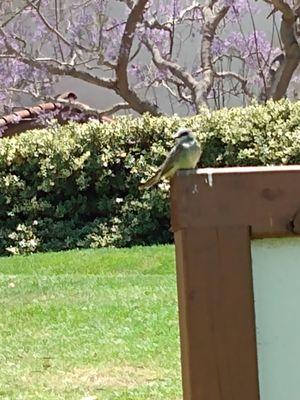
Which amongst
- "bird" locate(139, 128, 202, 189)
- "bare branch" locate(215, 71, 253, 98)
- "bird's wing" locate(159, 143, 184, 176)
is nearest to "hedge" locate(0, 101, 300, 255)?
"bare branch" locate(215, 71, 253, 98)

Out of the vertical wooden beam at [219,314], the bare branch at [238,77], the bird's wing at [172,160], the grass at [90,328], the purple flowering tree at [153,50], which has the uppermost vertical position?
the purple flowering tree at [153,50]

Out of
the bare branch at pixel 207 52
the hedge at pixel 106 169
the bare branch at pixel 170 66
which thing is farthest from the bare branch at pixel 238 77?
the hedge at pixel 106 169

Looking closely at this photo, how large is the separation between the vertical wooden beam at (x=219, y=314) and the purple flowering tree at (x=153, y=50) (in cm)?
1073

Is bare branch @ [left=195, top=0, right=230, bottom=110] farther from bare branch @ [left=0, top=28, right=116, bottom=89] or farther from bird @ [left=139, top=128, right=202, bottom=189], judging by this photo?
bird @ [left=139, top=128, right=202, bottom=189]

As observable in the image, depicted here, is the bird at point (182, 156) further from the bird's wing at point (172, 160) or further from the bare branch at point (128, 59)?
the bare branch at point (128, 59)

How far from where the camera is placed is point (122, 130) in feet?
35.8

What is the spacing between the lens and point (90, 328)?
6254 mm

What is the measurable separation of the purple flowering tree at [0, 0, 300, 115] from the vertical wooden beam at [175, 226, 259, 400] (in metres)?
10.7

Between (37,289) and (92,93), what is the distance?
8093 mm

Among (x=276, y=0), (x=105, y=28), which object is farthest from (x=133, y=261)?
(x=105, y=28)

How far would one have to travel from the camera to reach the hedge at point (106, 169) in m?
10.4

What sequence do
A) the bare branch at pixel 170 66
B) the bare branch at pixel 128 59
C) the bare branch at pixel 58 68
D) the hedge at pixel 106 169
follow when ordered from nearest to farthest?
the hedge at pixel 106 169 < the bare branch at pixel 128 59 < the bare branch at pixel 58 68 < the bare branch at pixel 170 66

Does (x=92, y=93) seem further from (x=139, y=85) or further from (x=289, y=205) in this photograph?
(x=289, y=205)

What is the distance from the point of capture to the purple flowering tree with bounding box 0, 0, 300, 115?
12.6 metres
